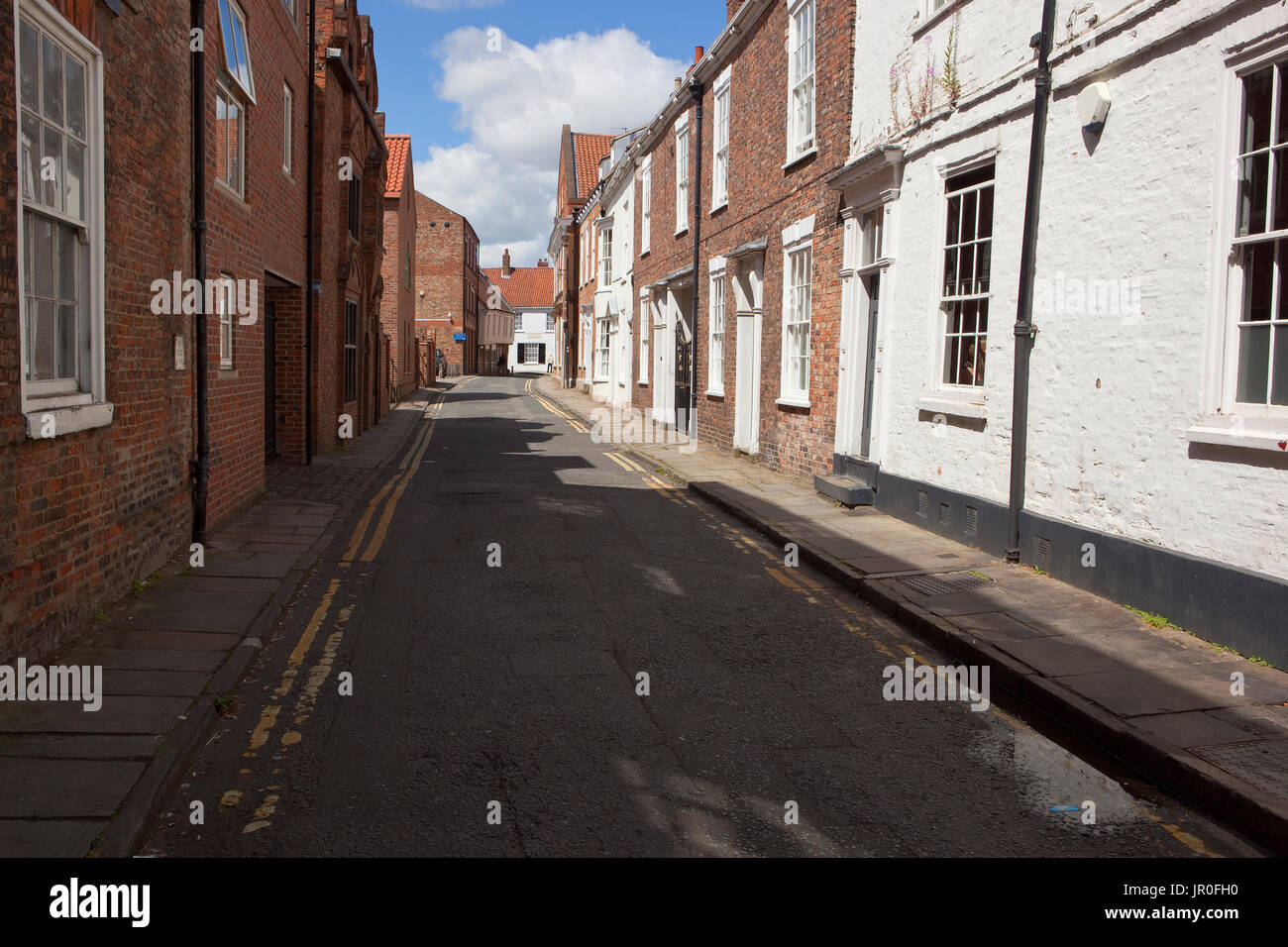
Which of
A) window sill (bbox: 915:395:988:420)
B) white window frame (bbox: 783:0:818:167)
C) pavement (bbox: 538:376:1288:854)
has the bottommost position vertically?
pavement (bbox: 538:376:1288:854)

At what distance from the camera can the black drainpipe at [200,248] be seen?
8641 mm

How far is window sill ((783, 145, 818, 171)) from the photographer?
13.5m

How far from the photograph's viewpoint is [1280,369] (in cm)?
592

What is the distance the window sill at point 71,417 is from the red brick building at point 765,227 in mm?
8692

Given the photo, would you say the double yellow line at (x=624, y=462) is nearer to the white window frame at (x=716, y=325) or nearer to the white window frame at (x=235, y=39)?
the white window frame at (x=716, y=325)

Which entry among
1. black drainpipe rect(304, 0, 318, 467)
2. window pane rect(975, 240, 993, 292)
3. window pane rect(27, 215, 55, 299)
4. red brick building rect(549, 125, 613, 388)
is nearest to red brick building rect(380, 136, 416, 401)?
red brick building rect(549, 125, 613, 388)

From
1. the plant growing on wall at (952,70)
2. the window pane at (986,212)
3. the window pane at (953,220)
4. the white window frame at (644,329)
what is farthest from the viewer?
the white window frame at (644,329)

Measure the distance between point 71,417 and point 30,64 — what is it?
194 cm

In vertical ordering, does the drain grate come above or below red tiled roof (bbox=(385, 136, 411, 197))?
below

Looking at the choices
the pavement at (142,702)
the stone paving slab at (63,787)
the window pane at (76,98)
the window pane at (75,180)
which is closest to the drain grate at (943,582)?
the pavement at (142,702)

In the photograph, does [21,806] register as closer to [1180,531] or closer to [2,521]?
[2,521]

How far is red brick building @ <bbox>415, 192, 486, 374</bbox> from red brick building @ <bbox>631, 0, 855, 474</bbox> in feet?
131

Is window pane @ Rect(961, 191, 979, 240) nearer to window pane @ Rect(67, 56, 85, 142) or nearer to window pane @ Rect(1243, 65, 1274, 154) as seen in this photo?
window pane @ Rect(1243, 65, 1274, 154)

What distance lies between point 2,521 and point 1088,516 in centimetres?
707
